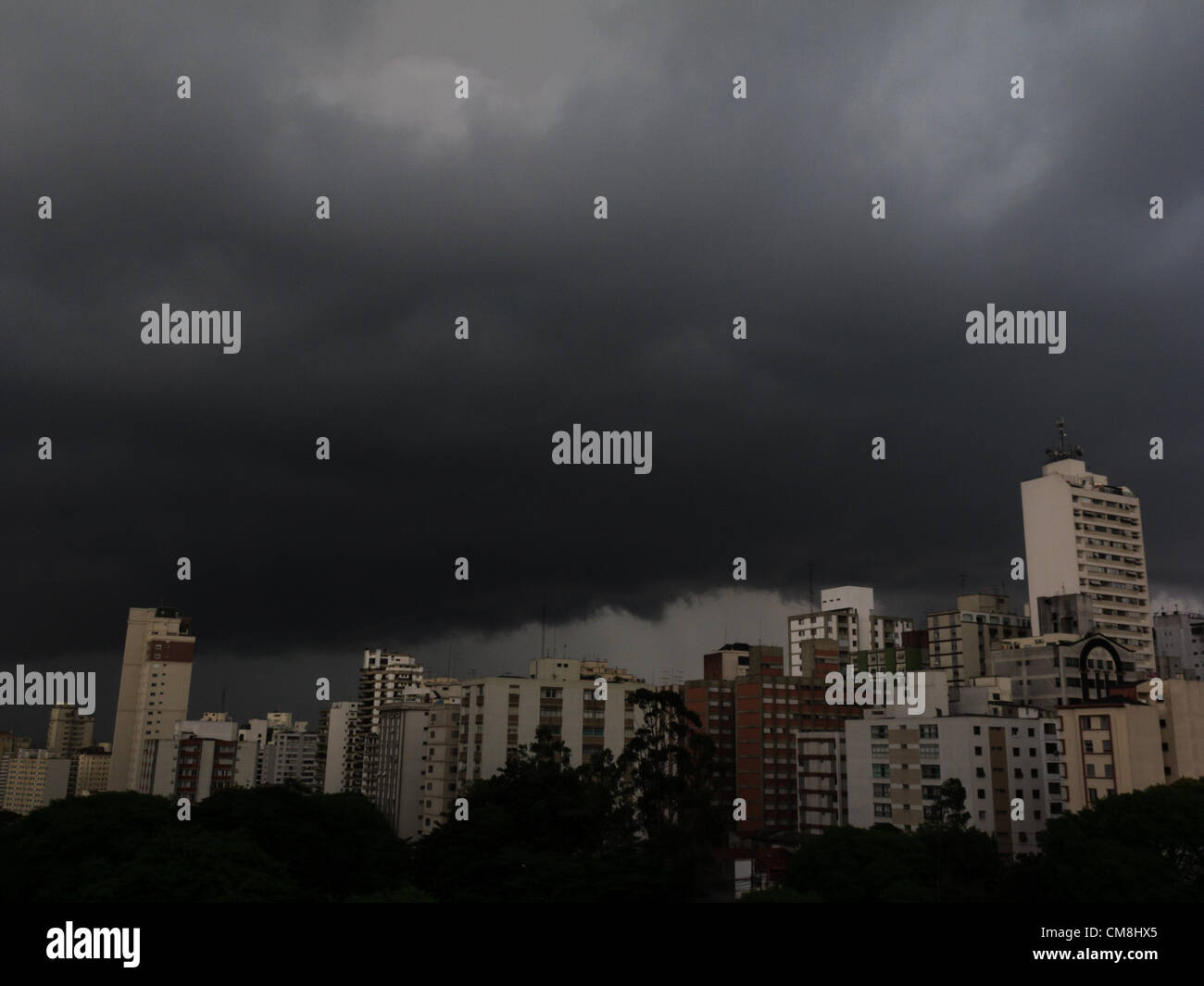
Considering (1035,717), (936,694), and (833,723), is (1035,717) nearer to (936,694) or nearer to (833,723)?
(936,694)

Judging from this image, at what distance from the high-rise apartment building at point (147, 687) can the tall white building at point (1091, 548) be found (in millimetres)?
144061

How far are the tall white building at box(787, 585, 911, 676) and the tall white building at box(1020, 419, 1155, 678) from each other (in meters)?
34.8

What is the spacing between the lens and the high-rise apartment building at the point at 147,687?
557ft

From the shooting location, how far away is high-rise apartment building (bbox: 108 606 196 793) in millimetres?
169875

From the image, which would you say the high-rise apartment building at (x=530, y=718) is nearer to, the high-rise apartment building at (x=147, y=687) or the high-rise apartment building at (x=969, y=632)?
the high-rise apartment building at (x=969, y=632)

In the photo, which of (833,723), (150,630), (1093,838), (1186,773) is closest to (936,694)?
(1186,773)

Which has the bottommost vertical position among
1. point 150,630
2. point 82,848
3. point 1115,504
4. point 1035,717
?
point 82,848

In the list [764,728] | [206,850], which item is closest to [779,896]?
[206,850]

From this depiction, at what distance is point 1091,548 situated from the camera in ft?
400

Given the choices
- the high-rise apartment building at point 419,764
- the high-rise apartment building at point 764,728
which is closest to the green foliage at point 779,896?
the high-rise apartment building at point 419,764

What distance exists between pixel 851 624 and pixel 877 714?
67.0 m

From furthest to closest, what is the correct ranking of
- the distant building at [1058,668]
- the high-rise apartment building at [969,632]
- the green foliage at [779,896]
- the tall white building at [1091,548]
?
1. the high-rise apartment building at [969,632]
2. the tall white building at [1091,548]
3. the distant building at [1058,668]
4. the green foliage at [779,896]

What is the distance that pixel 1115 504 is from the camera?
125 metres
